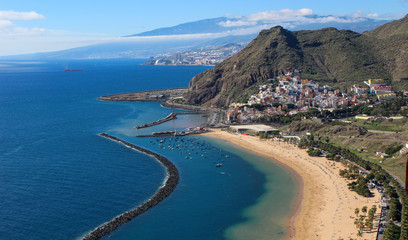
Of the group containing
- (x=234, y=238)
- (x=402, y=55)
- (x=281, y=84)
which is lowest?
(x=234, y=238)

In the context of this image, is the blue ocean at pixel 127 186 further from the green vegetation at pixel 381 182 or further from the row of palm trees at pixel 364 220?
the green vegetation at pixel 381 182

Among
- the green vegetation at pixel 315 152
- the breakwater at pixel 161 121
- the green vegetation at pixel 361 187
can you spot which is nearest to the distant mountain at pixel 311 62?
the breakwater at pixel 161 121

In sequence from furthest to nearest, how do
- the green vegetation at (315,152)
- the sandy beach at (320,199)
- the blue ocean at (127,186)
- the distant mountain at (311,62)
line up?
1. the distant mountain at (311,62)
2. the green vegetation at (315,152)
3. the blue ocean at (127,186)
4. the sandy beach at (320,199)

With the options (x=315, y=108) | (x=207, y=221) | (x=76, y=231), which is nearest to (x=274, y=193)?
(x=207, y=221)

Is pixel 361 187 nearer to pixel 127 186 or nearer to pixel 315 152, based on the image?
pixel 315 152

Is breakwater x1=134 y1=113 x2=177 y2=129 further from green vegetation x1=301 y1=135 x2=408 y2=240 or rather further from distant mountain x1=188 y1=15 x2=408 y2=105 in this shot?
green vegetation x1=301 y1=135 x2=408 y2=240

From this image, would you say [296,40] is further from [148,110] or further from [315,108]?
[148,110]

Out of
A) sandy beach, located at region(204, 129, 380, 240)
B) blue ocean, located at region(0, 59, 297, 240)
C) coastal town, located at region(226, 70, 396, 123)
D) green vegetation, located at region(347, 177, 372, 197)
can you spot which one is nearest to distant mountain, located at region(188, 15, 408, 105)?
coastal town, located at region(226, 70, 396, 123)
